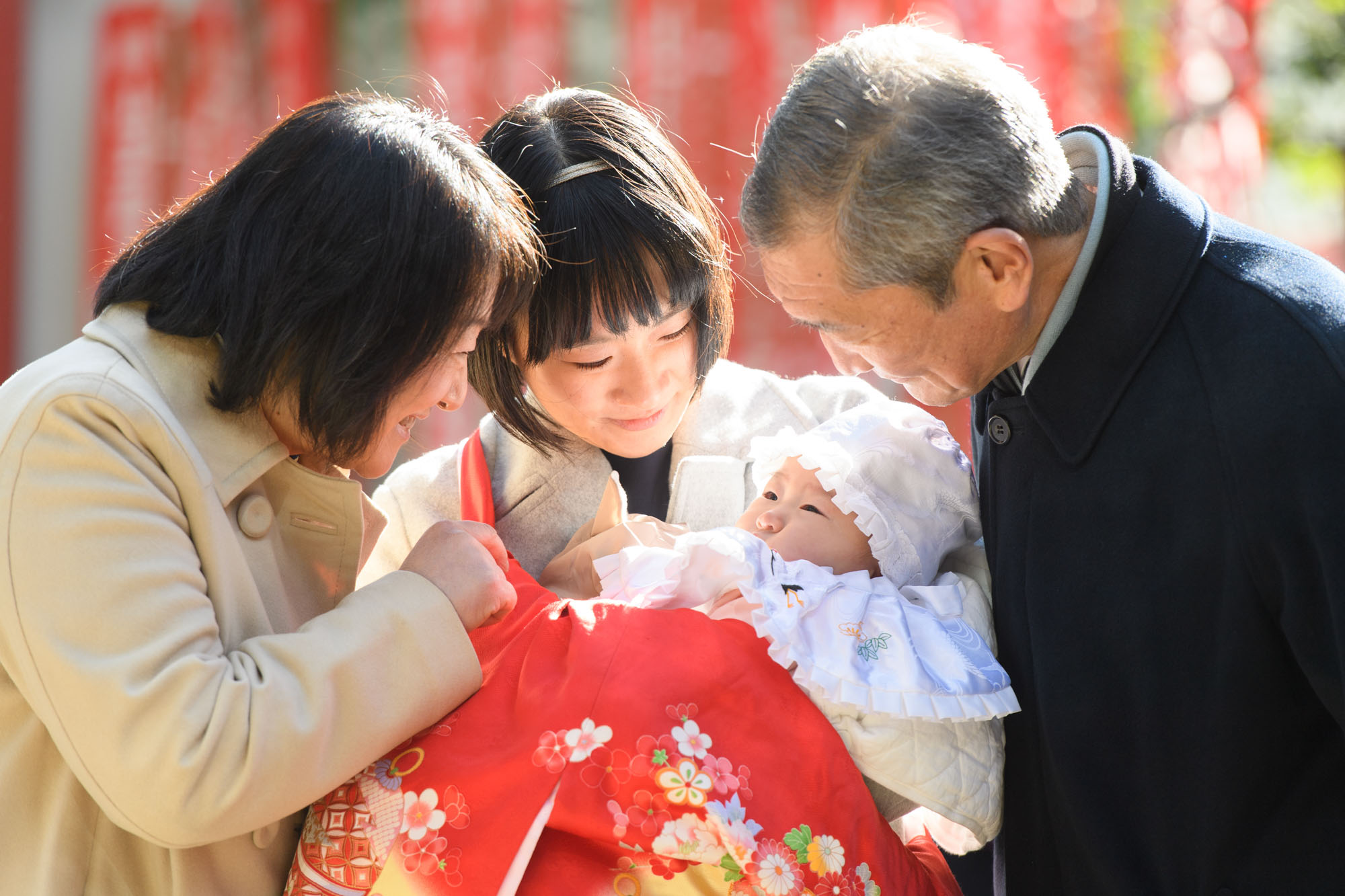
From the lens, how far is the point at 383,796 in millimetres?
1749

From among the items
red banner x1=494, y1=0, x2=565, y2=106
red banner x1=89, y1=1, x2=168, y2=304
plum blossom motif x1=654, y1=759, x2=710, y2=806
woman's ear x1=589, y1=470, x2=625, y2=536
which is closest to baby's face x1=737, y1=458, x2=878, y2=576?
woman's ear x1=589, y1=470, x2=625, y2=536

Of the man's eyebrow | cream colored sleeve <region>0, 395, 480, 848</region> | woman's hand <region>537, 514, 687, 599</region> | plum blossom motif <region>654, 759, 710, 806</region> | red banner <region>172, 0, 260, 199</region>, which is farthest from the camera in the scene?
red banner <region>172, 0, 260, 199</region>

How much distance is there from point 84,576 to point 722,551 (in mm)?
1030

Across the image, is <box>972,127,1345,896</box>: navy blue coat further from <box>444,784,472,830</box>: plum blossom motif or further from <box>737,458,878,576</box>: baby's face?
<box>444,784,472,830</box>: plum blossom motif

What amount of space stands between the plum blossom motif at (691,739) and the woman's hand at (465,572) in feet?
1.15

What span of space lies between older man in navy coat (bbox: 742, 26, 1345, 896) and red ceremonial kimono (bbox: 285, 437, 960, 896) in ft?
1.31

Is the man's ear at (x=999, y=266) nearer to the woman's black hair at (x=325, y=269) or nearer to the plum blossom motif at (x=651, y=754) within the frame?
the woman's black hair at (x=325, y=269)

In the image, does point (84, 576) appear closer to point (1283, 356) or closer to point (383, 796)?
point (383, 796)

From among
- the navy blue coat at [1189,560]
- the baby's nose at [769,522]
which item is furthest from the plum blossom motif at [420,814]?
the navy blue coat at [1189,560]

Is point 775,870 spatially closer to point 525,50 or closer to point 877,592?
point 877,592

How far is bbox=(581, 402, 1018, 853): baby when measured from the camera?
6.04 ft

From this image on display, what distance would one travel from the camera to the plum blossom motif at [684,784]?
1.72 m

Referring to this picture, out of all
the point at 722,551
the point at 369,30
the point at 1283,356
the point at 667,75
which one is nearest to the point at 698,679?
the point at 722,551

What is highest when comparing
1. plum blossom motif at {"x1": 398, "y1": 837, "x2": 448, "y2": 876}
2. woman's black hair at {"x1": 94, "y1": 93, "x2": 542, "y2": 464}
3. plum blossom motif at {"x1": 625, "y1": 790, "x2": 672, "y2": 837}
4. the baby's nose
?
woman's black hair at {"x1": 94, "y1": 93, "x2": 542, "y2": 464}
